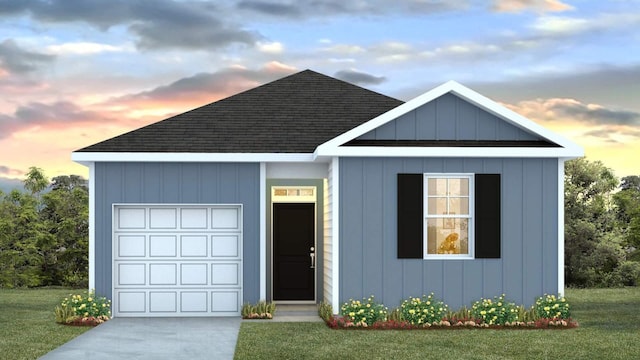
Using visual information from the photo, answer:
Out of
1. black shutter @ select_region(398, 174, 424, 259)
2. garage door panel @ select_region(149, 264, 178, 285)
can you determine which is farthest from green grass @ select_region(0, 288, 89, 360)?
black shutter @ select_region(398, 174, 424, 259)

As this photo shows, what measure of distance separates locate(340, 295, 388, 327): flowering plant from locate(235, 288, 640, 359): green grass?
1.43 ft

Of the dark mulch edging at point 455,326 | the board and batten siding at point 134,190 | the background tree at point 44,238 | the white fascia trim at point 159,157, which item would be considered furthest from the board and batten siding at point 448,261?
the background tree at point 44,238

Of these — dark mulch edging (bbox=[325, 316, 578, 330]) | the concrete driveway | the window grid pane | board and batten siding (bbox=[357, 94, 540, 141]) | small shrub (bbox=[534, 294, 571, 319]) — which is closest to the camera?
the concrete driveway

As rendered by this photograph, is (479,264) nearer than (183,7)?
Yes

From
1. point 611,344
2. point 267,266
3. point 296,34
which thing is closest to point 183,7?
point 296,34

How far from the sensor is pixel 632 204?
2677 cm

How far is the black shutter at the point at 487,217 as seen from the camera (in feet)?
49.5

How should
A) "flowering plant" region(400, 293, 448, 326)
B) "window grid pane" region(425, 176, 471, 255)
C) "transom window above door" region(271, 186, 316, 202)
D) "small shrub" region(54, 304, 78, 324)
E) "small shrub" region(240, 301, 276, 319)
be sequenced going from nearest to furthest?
1. "flowering plant" region(400, 293, 448, 326)
2. "window grid pane" region(425, 176, 471, 255)
3. "small shrub" region(54, 304, 78, 324)
4. "small shrub" region(240, 301, 276, 319)
5. "transom window above door" region(271, 186, 316, 202)

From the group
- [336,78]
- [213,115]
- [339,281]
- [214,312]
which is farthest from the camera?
[336,78]

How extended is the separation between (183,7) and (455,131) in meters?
8.19

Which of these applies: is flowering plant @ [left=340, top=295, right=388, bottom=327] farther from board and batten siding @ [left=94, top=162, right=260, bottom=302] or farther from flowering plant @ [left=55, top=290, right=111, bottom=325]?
flowering plant @ [left=55, top=290, right=111, bottom=325]

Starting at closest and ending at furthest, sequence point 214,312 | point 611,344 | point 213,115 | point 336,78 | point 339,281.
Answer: point 611,344
point 339,281
point 214,312
point 213,115
point 336,78

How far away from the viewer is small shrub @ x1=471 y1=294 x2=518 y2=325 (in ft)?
48.5

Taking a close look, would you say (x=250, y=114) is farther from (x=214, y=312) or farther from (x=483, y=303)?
(x=483, y=303)
